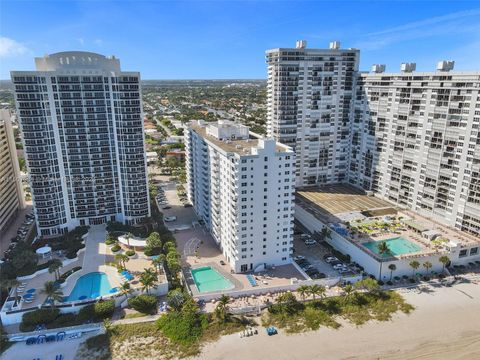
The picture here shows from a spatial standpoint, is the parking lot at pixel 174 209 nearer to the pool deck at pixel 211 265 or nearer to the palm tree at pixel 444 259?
the pool deck at pixel 211 265

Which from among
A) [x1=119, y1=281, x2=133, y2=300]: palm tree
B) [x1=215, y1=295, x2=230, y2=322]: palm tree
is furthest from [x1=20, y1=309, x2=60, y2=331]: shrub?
[x1=215, y1=295, x2=230, y2=322]: palm tree

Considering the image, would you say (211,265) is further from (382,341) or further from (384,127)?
(384,127)

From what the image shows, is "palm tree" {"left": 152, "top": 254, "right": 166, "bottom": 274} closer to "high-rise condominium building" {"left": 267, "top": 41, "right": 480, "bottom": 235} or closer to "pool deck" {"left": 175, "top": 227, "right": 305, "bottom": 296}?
"pool deck" {"left": 175, "top": 227, "right": 305, "bottom": 296}

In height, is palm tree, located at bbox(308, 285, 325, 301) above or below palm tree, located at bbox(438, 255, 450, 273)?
below

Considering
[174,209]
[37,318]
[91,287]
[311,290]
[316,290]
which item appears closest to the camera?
[37,318]

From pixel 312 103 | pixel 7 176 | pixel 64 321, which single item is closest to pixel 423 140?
pixel 312 103

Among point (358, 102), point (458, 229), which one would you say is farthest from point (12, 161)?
point (458, 229)
